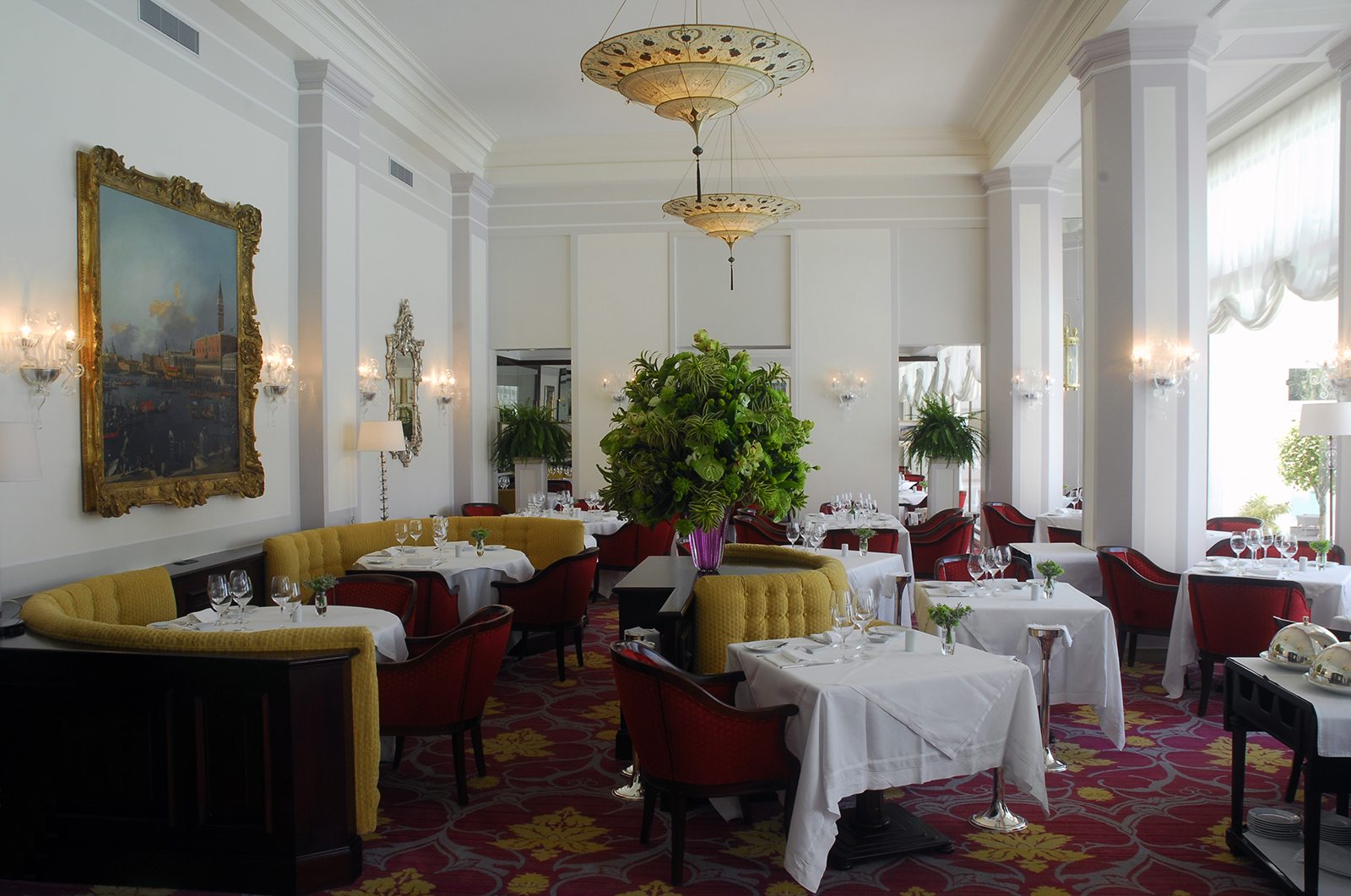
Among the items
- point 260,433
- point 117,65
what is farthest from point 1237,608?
point 117,65

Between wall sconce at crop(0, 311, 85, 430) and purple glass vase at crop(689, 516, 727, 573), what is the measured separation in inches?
135

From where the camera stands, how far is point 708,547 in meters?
4.75

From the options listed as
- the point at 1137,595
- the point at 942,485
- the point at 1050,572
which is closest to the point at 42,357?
the point at 1050,572

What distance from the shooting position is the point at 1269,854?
366 centimetres

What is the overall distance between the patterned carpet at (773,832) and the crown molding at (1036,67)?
5157mm

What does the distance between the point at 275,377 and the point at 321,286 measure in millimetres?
893

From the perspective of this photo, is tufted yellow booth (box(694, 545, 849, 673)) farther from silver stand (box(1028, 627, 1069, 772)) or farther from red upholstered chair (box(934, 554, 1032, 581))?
red upholstered chair (box(934, 554, 1032, 581))

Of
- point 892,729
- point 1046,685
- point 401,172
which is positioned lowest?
point 1046,685

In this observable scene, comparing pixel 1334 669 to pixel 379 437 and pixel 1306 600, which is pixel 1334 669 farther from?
pixel 379 437

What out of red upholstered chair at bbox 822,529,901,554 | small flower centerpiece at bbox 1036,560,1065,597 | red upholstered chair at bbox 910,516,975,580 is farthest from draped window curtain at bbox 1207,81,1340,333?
small flower centerpiece at bbox 1036,560,1065,597

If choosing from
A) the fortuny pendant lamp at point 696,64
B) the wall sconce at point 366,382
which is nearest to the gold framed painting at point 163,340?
the wall sconce at point 366,382

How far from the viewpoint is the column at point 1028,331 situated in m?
11.6

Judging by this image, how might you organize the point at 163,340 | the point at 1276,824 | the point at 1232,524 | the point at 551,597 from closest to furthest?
the point at 1276,824 → the point at 163,340 → the point at 551,597 → the point at 1232,524

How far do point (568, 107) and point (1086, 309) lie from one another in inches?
242
